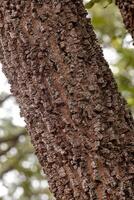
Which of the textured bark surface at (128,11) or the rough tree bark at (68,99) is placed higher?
the textured bark surface at (128,11)

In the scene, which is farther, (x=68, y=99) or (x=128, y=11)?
(x=128, y=11)

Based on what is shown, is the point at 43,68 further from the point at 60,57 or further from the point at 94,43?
the point at 94,43

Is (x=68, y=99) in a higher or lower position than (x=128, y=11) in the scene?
lower

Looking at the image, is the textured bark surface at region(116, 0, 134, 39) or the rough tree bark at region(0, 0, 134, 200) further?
the textured bark surface at region(116, 0, 134, 39)

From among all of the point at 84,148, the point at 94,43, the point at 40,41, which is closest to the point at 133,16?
the point at 94,43

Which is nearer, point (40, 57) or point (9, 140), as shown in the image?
point (40, 57)
